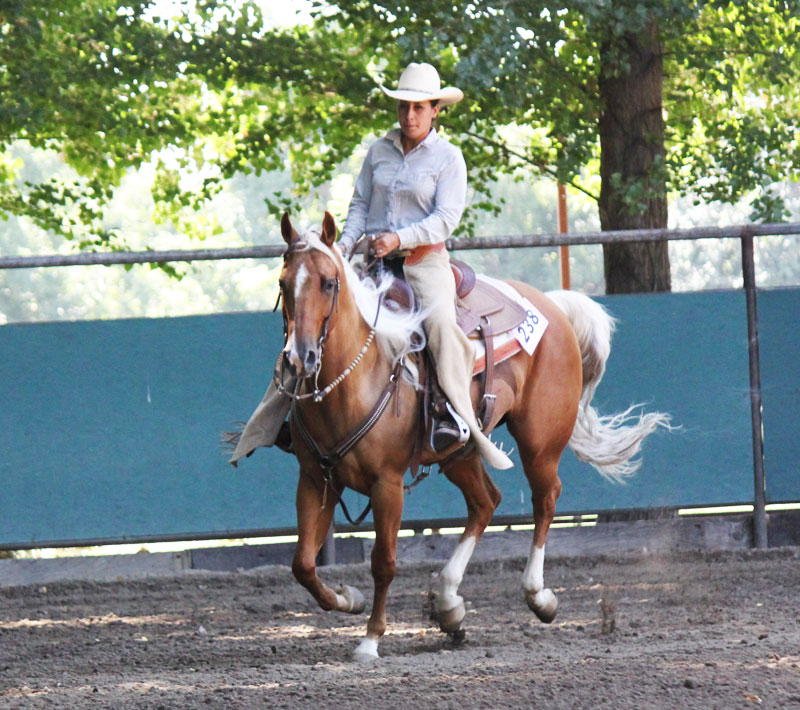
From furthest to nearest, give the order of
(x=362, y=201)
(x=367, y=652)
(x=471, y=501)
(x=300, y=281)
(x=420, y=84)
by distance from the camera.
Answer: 1. (x=471, y=501)
2. (x=362, y=201)
3. (x=420, y=84)
4. (x=367, y=652)
5. (x=300, y=281)

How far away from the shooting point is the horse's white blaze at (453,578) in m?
5.83

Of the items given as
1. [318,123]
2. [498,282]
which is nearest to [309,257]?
[498,282]

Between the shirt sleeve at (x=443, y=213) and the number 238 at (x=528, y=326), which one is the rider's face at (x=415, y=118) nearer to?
the shirt sleeve at (x=443, y=213)

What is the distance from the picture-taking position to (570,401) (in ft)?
21.9

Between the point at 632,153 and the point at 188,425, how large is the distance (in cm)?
486

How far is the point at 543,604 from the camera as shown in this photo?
6.30 metres

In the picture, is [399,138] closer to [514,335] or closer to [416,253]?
[416,253]

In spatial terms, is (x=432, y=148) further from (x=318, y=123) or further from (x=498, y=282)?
(x=318, y=123)

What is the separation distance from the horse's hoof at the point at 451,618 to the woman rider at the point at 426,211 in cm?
76

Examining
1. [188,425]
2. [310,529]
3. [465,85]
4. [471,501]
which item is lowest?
[471,501]

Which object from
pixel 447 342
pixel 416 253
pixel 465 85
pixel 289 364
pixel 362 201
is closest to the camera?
pixel 289 364

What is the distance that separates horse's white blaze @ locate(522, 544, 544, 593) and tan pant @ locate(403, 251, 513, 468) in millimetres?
847

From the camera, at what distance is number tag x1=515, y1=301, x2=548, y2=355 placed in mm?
6277

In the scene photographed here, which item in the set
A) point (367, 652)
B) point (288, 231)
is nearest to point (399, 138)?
point (288, 231)
